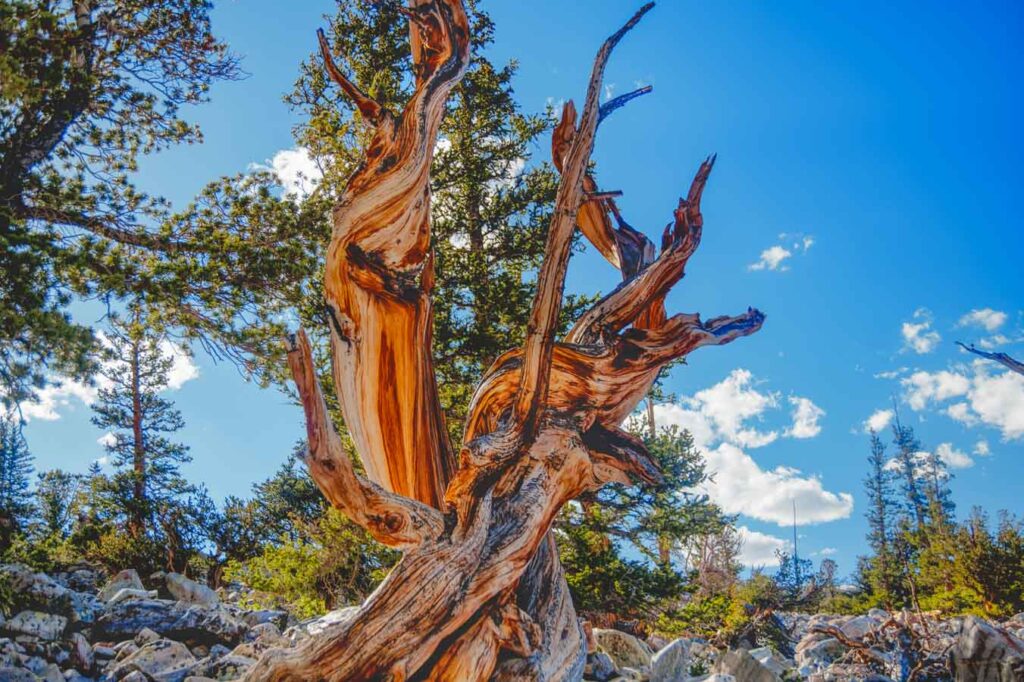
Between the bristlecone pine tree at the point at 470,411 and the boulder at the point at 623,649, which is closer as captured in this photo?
the bristlecone pine tree at the point at 470,411

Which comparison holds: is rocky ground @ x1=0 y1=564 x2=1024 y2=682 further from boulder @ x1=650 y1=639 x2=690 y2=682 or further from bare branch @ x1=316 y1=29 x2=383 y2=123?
bare branch @ x1=316 y1=29 x2=383 y2=123

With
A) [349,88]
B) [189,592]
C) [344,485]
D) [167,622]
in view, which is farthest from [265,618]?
[349,88]

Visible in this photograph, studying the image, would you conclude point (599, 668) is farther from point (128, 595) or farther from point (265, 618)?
point (128, 595)

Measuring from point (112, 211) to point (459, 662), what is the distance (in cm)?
552

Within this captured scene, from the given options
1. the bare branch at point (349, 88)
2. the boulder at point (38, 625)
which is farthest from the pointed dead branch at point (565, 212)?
the boulder at point (38, 625)

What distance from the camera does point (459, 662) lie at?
2.79 m

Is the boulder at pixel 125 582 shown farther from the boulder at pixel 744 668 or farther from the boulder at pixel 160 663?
the boulder at pixel 744 668

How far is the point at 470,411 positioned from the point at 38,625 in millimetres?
3797

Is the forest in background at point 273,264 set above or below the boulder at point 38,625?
above

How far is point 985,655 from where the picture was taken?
5.38 metres

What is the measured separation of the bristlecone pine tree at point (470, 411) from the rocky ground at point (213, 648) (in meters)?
0.63

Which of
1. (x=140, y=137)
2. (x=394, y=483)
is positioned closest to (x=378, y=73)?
(x=140, y=137)

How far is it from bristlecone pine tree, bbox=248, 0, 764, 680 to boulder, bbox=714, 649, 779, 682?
3.53m

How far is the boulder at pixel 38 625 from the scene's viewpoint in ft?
15.4
